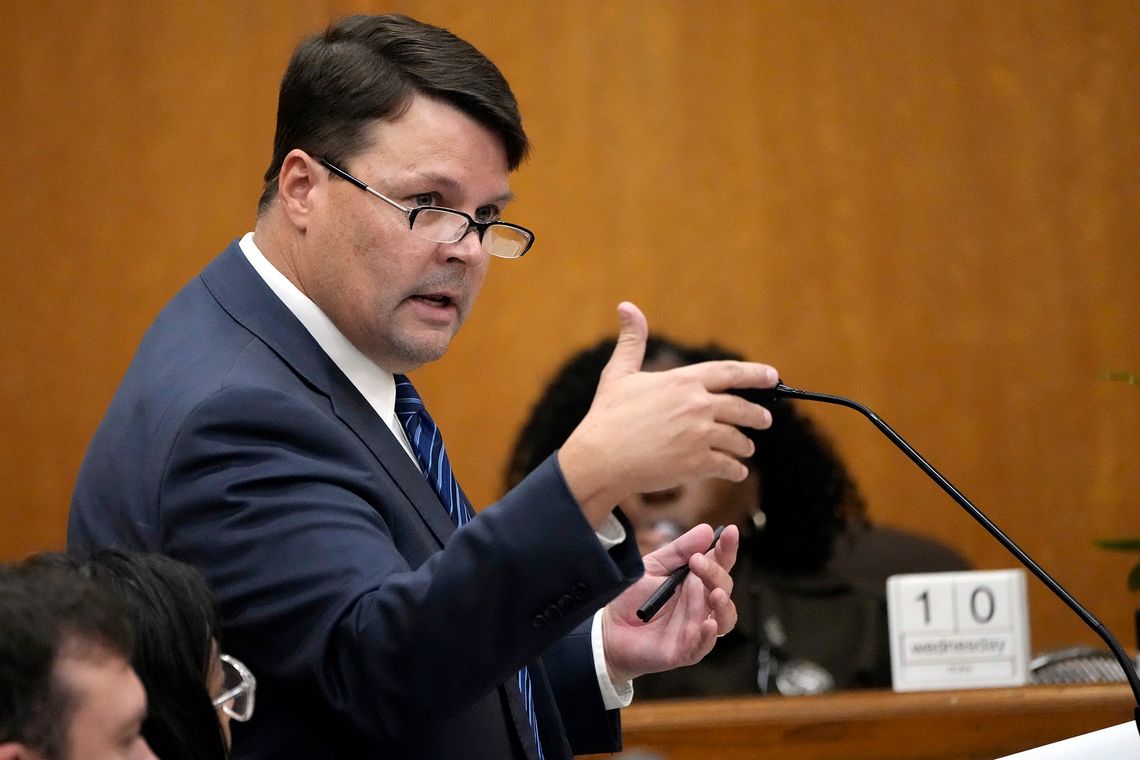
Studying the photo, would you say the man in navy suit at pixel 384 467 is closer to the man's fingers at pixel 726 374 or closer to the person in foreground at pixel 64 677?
the man's fingers at pixel 726 374

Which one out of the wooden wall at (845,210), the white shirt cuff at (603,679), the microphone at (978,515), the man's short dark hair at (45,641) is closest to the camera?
the man's short dark hair at (45,641)

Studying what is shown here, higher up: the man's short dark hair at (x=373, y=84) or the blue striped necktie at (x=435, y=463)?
the man's short dark hair at (x=373, y=84)

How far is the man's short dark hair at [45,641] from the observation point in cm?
100

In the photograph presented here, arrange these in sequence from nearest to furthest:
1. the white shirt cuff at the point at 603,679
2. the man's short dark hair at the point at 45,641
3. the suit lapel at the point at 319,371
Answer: the man's short dark hair at the point at 45,641 → the suit lapel at the point at 319,371 → the white shirt cuff at the point at 603,679

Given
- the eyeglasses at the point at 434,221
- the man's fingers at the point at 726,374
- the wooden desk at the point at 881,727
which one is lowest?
the wooden desk at the point at 881,727

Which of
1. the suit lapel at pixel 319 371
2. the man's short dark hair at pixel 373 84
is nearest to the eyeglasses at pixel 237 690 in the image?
the suit lapel at pixel 319 371

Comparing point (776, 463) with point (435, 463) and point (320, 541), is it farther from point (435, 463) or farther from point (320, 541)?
point (320, 541)

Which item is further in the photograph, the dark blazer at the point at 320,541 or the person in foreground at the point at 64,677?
the dark blazer at the point at 320,541

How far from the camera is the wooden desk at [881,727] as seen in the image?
237cm

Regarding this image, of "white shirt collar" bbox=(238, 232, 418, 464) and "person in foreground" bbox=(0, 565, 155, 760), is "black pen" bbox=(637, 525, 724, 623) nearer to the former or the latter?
"white shirt collar" bbox=(238, 232, 418, 464)

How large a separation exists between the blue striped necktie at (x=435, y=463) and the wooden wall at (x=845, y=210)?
2.43 meters

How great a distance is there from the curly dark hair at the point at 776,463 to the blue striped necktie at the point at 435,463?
6.32 feet

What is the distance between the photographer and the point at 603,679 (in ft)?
5.76

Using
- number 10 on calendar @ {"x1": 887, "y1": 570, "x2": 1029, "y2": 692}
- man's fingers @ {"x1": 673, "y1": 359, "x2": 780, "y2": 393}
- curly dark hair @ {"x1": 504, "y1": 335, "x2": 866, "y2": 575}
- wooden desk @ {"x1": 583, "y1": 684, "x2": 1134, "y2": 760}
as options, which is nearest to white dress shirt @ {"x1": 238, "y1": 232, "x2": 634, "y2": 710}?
man's fingers @ {"x1": 673, "y1": 359, "x2": 780, "y2": 393}
